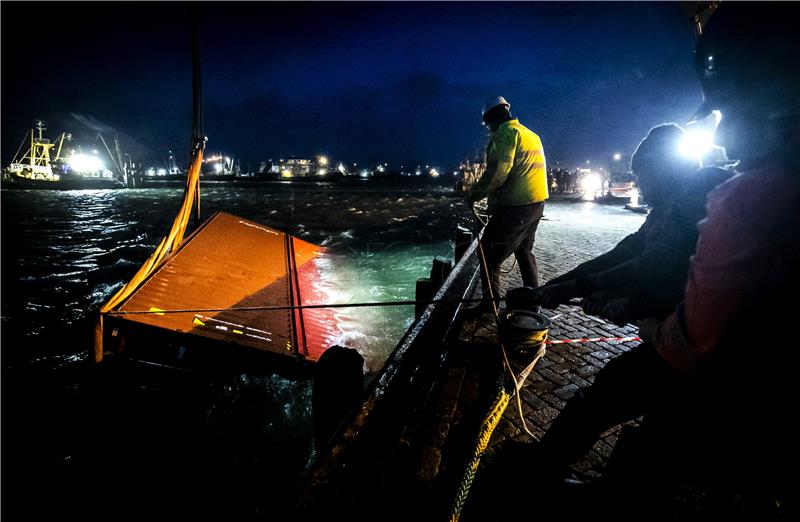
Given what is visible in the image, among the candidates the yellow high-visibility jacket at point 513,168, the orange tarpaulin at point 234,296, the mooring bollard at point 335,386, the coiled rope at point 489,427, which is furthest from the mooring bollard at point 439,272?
the mooring bollard at point 335,386

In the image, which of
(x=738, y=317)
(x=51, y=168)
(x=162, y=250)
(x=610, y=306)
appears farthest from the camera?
(x=51, y=168)

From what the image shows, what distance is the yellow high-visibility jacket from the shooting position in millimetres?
3963

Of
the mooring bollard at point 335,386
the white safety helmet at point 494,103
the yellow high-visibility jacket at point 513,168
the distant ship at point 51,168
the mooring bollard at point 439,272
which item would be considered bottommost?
the mooring bollard at point 335,386

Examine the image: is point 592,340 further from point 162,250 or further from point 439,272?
point 162,250

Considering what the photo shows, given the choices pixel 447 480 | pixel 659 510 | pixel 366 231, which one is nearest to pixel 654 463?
pixel 659 510

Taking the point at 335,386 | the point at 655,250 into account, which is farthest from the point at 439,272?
the point at 655,250

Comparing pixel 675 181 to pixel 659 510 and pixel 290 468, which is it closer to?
pixel 659 510

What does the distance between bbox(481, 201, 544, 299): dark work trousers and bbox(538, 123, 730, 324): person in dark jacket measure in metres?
1.90

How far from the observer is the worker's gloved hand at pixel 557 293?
6.90ft

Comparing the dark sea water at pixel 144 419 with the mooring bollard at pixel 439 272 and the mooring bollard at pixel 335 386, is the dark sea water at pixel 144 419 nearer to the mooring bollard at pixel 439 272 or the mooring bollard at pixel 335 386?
the mooring bollard at pixel 335 386

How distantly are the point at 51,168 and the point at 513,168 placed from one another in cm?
8022

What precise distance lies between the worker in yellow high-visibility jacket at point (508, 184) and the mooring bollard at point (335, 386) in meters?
2.00

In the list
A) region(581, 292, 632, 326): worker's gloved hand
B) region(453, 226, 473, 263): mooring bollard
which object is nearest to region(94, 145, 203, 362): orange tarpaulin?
region(581, 292, 632, 326): worker's gloved hand

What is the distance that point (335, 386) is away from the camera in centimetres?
279
